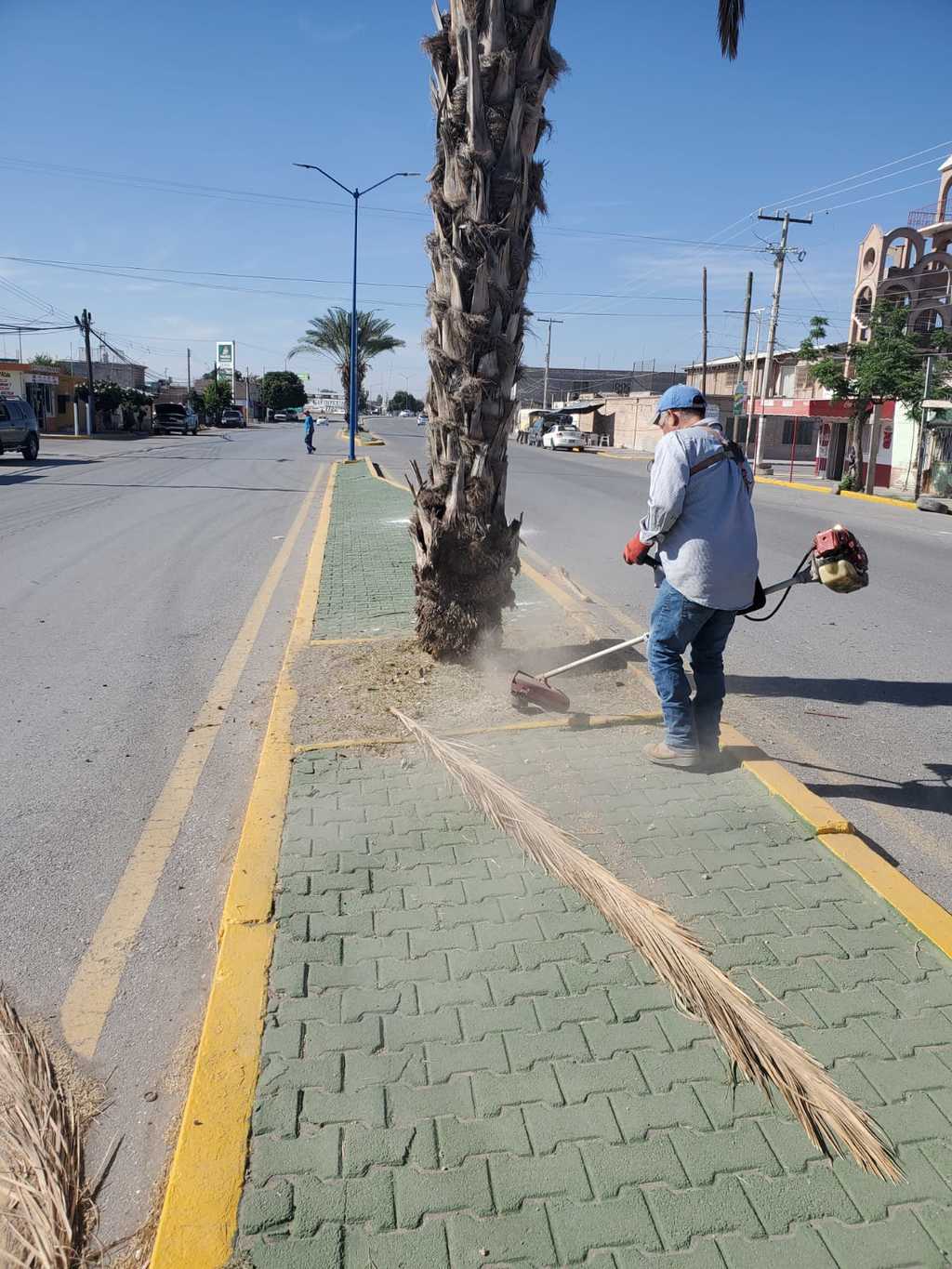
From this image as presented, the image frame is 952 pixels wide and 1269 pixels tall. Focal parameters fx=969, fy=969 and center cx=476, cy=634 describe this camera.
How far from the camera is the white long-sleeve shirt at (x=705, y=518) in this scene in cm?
427

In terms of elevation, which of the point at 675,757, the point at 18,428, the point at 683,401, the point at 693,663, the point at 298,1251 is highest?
the point at 683,401

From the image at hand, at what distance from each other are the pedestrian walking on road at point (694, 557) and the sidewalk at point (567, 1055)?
1.66ft

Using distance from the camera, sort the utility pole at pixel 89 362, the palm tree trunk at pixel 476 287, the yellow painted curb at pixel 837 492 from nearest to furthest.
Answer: the palm tree trunk at pixel 476 287
the yellow painted curb at pixel 837 492
the utility pole at pixel 89 362

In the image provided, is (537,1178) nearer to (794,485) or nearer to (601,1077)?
(601,1077)

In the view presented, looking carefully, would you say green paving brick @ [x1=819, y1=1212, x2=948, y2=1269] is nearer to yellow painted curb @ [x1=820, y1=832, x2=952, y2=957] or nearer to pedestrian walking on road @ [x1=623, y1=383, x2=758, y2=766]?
yellow painted curb @ [x1=820, y1=832, x2=952, y2=957]

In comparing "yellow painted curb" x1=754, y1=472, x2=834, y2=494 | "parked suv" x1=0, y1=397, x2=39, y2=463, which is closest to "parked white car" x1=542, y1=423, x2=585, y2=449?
"yellow painted curb" x1=754, y1=472, x2=834, y2=494

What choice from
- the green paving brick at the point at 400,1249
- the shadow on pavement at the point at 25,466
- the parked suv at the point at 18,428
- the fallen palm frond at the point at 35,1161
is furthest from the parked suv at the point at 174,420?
the green paving brick at the point at 400,1249

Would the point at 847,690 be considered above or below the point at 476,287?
below

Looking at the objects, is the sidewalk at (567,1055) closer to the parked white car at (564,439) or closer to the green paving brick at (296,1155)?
the green paving brick at (296,1155)

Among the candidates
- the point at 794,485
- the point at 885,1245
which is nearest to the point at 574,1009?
the point at 885,1245

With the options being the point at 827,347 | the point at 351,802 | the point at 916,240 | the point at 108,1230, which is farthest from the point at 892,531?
the point at 916,240

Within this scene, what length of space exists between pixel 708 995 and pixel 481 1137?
2.71 feet

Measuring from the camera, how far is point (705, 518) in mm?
4320

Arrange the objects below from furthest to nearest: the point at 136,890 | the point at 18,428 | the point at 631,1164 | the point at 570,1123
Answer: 1. the point at 18,428
2. the point at 136,890
3. the point at 570,1123
4. the point at 631,1164
